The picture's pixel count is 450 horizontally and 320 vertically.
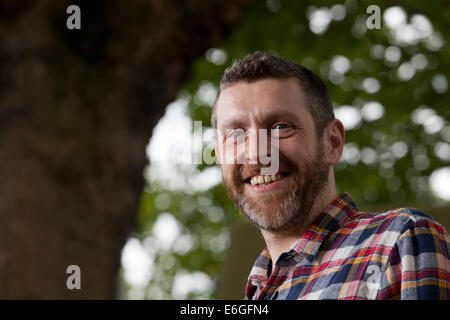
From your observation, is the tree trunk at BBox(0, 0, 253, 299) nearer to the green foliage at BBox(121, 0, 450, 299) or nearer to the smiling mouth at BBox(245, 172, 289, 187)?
the green foliage at BBox(121, 0, 450, 299)

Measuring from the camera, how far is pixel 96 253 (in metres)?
1.78

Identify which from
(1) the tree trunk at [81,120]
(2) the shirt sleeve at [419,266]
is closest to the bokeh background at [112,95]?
(1) the tree trunk at [81,120]

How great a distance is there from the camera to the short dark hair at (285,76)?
96 centimetres

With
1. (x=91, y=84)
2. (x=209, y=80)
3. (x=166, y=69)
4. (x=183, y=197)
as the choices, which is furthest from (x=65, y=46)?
(x=183, y=197)

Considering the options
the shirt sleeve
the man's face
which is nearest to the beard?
the man's face

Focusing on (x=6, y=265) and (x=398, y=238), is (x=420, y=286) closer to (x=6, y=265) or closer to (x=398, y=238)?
(x=398, y=238)

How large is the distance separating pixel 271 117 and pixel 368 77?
2303mm

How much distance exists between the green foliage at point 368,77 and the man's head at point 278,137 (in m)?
1.38

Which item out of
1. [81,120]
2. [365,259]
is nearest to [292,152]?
[365,259]

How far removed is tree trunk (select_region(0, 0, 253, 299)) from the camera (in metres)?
1.68

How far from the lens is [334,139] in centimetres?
103

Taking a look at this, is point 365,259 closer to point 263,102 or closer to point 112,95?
point 263,102

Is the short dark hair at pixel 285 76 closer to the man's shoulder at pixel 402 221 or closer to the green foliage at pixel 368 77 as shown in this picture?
the man's shoulder at pixel 402 221
